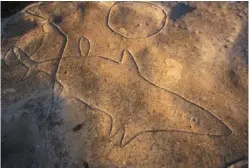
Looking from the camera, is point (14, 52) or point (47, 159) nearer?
point (47, 159)

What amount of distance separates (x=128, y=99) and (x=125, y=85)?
8.6 inches

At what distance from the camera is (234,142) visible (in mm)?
3682

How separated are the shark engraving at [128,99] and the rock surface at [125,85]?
12mm

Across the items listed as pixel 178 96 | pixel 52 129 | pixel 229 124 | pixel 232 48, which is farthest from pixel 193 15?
pixel 52 129

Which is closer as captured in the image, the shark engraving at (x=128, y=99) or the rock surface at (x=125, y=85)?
the rock surface at (x=125, y=85)

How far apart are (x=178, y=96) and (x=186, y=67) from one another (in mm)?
459

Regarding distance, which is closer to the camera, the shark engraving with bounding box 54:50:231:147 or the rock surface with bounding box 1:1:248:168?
the rock surface with bounding box 1:1:248:168

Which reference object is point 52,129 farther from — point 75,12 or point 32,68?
point 75,12

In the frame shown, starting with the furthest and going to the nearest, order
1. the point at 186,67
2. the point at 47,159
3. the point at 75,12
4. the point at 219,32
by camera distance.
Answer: the point at 75,12
the point at 219,32
the point at 186,67
the point at 47,159

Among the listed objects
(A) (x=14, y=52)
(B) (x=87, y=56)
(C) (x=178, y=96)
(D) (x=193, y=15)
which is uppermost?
(D) (x=193, y=15)

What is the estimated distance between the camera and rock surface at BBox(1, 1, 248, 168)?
367 cm

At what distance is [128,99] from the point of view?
407 centimetres

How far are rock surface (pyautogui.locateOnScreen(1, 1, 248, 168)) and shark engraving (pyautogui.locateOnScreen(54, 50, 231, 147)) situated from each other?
12 millimetres

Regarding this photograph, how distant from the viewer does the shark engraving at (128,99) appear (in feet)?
12.5
